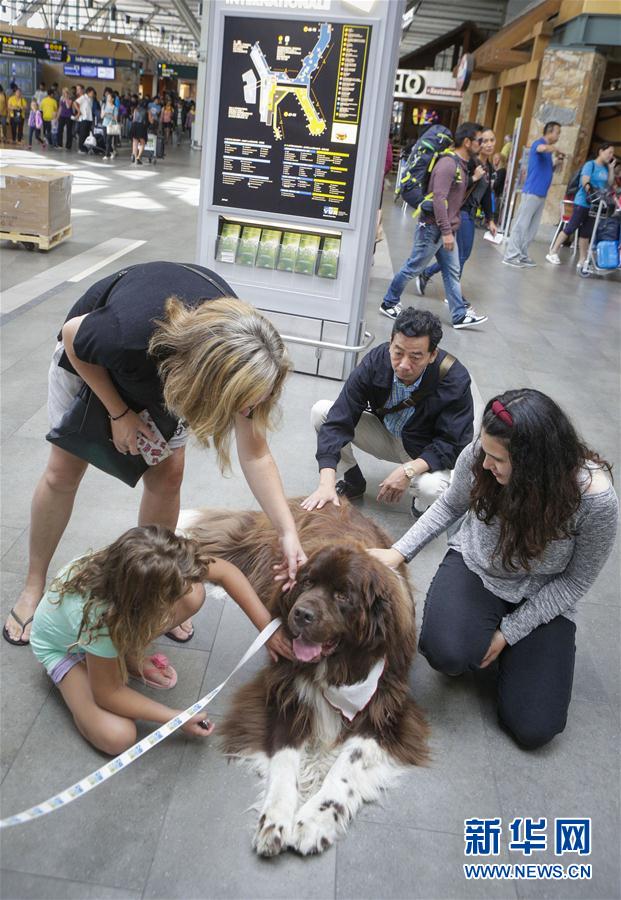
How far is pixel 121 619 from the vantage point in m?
2.14

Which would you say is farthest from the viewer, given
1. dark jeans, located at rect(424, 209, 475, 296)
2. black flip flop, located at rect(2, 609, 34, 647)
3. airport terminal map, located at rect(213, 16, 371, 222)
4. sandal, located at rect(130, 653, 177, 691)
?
dark jeans, located at rect(424, 209, 475, 296)

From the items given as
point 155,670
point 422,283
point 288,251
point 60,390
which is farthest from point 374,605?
point 422,283

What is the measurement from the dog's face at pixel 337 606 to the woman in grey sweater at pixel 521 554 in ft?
1.37

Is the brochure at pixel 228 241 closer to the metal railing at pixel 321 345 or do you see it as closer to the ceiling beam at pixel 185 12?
the metal railing at pixel 321 345

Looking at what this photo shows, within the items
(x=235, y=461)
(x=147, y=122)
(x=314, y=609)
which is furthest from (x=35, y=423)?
(x=147, y=122)

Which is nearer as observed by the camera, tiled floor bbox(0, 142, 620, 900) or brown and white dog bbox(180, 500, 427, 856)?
tiled floor bbox(0, 142, 620, 900)

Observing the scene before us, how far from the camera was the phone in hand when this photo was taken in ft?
8.43

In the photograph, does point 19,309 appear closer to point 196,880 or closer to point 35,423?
point 35,423

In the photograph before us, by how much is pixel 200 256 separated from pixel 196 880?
464cm

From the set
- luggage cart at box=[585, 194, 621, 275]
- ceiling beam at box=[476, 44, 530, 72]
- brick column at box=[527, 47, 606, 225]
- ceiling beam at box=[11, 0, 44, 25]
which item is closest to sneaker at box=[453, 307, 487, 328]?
luggage cart at box=[585, 194, 621, 275]

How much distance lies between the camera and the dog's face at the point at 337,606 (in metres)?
2.29

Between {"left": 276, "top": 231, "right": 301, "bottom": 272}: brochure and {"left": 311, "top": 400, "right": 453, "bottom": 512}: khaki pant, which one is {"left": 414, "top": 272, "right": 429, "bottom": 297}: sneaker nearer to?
{"left": 276, "top": 231, "right": 301, "bottom": 272}: brochure

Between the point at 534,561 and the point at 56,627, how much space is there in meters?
1.63

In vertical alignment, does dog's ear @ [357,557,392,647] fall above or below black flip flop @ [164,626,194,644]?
above
